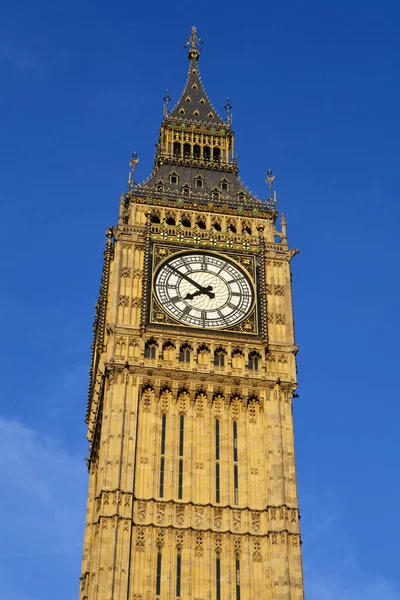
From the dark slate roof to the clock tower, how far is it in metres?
6.35

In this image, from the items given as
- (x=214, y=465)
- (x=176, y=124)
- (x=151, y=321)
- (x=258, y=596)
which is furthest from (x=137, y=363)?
(x=176, y=124)

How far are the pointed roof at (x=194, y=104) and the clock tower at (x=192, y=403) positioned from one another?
632cm

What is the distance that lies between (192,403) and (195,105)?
76.2ft

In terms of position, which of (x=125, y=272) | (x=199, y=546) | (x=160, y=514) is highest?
(x=125, y=272)

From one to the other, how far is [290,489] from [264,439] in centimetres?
274

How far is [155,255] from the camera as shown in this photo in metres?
55.9

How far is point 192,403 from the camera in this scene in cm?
5166

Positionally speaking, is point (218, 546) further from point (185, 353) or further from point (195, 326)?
point (195, 326)

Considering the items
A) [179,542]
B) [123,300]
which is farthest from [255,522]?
[123,300]

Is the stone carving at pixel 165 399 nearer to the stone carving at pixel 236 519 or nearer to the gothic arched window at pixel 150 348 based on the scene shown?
the gothic arched window at pixel 150 348

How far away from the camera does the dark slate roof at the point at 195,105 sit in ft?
222

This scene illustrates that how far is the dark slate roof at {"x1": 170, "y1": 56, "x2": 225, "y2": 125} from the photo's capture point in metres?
67.7

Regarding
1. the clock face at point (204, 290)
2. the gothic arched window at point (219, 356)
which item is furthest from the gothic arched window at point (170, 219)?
the gothic arched window at point (219, 356)

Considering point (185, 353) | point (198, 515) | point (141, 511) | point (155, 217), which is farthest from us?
point (155, 217)
